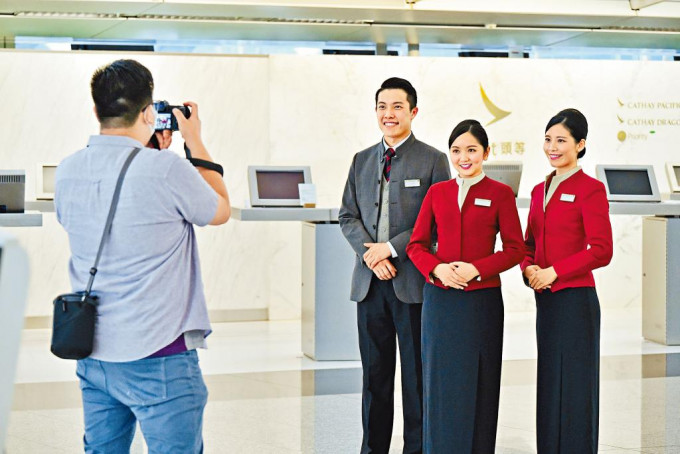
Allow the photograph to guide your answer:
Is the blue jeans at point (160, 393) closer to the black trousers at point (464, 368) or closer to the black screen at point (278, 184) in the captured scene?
the black trousers at point (464, 368)

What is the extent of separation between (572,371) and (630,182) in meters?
5.25

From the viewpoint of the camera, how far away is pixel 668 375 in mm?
7125

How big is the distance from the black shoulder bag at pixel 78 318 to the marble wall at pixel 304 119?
7.53 meters

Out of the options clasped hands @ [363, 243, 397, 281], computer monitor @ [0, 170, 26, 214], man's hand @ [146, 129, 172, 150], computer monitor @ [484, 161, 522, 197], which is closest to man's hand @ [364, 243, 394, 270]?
clasped hands @ [363, 243, 397, 281]

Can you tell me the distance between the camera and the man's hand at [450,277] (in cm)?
391

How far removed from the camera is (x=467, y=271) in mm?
3891

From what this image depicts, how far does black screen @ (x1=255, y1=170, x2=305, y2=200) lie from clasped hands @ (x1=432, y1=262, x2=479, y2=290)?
4208mm

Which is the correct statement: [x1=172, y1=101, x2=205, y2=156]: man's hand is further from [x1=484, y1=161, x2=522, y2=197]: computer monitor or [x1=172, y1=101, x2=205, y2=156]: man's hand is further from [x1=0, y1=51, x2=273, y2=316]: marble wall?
[x1=0, y1=51, x2=273, y2=316]: marble wall

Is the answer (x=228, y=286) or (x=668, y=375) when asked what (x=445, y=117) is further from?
(x=668, y=375)

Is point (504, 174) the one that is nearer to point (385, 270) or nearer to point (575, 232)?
point (385, 270)

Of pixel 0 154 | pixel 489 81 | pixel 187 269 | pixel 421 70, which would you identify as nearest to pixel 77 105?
pixel 0 154

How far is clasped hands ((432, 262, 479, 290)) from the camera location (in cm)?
389

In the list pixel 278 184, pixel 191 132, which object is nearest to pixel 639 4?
pixel 278 184

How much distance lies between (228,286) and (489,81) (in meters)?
3.65
